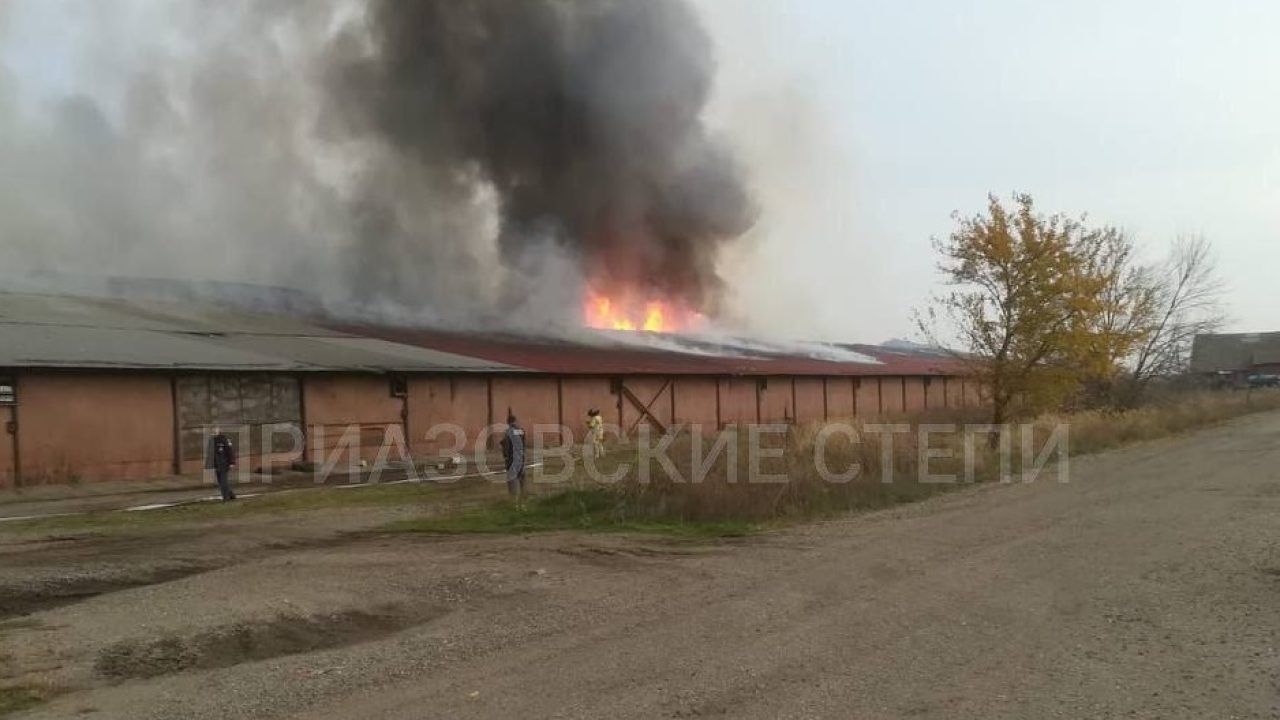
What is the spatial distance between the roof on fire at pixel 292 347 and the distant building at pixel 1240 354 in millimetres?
56269

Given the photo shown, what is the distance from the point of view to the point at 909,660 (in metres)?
6.14

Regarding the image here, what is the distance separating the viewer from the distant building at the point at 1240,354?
84.3 metres

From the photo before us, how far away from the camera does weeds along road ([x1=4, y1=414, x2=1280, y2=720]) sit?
5500mm

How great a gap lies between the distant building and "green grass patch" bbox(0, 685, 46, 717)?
296ft

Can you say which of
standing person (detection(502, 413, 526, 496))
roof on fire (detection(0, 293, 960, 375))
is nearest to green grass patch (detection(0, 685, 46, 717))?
standing person (detection(502, 413, 526, 496))

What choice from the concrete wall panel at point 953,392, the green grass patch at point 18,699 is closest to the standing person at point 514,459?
the green grass patch at point 18,699

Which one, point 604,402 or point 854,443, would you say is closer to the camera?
point 854,443

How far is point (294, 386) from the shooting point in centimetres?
2388

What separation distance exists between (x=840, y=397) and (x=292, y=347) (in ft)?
73.1

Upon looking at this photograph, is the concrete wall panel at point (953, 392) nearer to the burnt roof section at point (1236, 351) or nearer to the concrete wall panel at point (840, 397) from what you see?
the concrete wall panel at point (840, 397)

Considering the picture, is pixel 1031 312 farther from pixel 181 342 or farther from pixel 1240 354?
pixel 1240 354

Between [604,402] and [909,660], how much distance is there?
25104 mm

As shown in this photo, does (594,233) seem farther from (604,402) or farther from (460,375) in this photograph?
(460,375)

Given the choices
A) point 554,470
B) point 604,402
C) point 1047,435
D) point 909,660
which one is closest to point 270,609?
point 909,660
